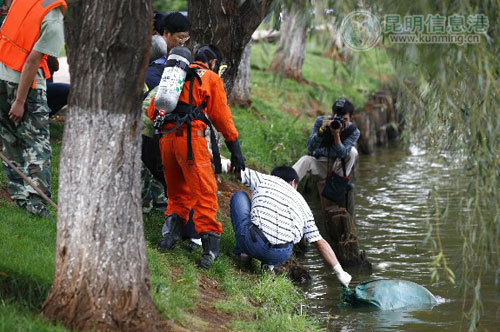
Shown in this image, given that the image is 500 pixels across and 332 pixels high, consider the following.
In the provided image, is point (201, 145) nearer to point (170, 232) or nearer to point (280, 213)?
point (170, 232)

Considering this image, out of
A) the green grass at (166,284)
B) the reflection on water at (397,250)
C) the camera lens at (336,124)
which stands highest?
the camera lens at (336,124)

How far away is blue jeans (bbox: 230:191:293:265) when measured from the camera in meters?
8.05

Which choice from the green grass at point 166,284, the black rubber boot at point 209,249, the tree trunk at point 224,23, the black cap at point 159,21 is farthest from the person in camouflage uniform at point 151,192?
the tree trunk at point 224,23

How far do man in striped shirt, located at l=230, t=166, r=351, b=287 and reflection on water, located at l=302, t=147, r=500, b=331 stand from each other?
580 mm

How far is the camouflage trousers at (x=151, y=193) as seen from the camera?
8.79 meters

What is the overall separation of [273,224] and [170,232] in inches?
39.7

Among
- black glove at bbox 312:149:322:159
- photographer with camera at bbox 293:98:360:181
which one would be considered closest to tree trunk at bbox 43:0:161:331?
photographer with camera at bbox 293:98:360:181

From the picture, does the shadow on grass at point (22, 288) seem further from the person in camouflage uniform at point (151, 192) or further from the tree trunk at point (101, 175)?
the person in camouflage uniform at point (151, 192)

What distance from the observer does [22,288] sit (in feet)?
19.9

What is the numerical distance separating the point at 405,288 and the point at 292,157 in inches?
254

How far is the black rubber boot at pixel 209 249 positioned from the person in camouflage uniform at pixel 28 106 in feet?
4.92

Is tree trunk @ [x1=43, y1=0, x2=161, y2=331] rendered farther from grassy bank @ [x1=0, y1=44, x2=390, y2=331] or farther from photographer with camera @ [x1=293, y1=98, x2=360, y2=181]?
photographer with camera @ [x1=293, y1=98, x2=360, y2=181]

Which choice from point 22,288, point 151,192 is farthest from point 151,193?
point 22,288

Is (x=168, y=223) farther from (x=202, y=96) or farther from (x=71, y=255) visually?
(x=71, y=255)
